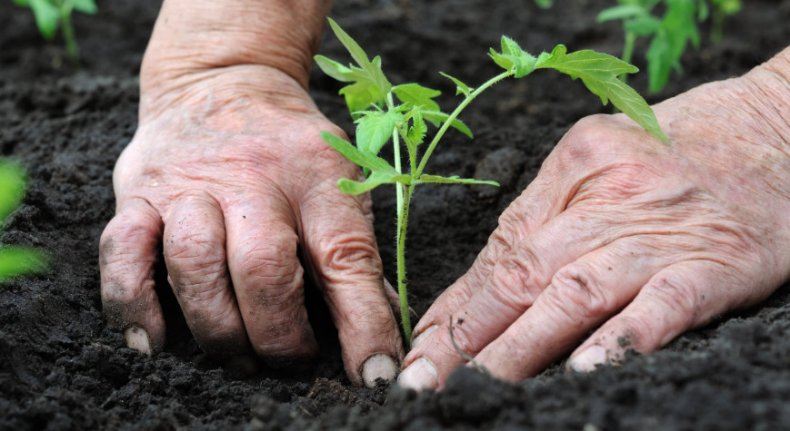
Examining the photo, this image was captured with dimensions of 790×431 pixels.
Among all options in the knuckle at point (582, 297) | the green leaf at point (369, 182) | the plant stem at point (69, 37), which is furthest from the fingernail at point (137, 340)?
the plant stem at point (69, 37)

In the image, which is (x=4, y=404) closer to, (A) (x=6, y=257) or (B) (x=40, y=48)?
(A) (x=6, y=257)

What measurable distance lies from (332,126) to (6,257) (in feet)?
4.29

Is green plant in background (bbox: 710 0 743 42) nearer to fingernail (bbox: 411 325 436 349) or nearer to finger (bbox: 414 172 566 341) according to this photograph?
finger (bbox: 414 172 566 341)

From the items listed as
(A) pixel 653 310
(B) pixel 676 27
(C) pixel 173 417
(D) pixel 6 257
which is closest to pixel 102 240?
(C) pixel 173 417

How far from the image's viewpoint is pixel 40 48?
4.79m

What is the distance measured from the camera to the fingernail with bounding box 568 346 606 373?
1.82 metres

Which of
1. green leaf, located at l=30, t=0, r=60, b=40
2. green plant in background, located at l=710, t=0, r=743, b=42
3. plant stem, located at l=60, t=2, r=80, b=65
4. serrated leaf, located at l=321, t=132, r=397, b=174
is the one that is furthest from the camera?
green plant in background, located at l=710, t=0, r=743, b=42

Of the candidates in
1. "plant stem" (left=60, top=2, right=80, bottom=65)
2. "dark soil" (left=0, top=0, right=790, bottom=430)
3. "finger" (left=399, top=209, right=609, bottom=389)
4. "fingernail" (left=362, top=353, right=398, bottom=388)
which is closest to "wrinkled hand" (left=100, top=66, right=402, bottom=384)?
"fingernail" (left=362, top=353, right=398, bottom=388)

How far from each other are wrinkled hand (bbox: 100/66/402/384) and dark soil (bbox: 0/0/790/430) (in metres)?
0.11

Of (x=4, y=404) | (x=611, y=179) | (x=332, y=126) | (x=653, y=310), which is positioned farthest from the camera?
(x=332, y=126)

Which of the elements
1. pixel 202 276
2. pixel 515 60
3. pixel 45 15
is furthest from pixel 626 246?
pixel 45 15

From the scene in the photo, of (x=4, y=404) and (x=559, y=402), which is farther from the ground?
(x=559, y=402)

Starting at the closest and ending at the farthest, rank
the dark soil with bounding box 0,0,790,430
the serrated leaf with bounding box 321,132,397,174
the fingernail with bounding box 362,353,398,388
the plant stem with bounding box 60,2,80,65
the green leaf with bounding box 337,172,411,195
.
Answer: the dark soil with bounding box 0,0,790,430 → the green leaf with bounding box 337,172,411,195 → the serrated leaf with bounding box 321,132,397,174 → the fingernail with bounding box 362,353,398,388 → the plant stem with bounding box 60,2,80,65

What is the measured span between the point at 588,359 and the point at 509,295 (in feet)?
0.96
